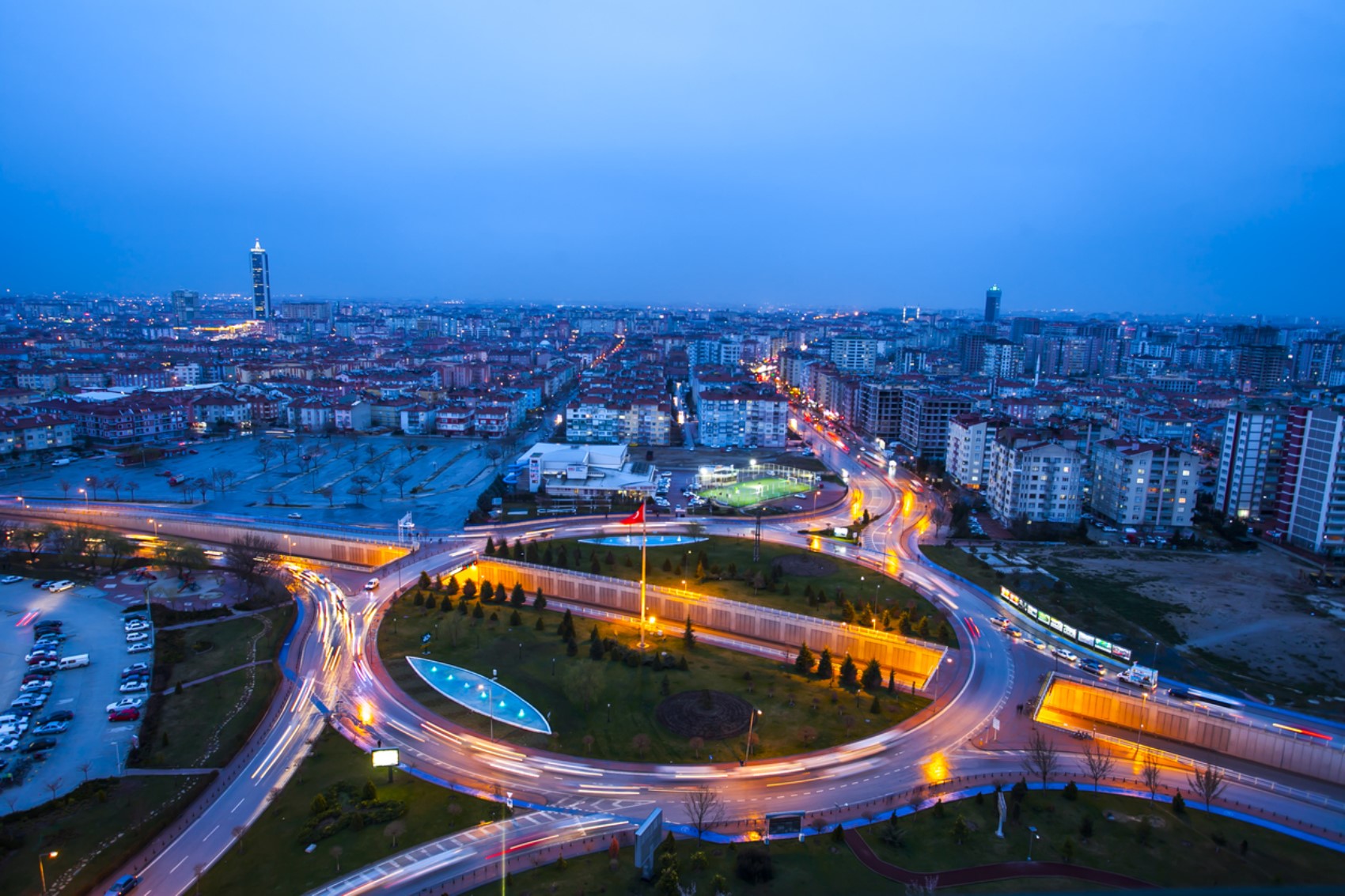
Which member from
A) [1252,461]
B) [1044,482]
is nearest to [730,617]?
[1044,482]

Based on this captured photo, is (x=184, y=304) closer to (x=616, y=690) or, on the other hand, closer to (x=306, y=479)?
(x=306, y=479)

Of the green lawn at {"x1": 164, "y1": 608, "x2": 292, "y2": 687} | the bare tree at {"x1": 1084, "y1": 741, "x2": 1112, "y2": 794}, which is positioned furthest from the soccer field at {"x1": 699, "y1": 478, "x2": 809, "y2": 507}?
the bare tree at {"x1": 1084, "y1": 741, "x2": 1112, "y2": 794}

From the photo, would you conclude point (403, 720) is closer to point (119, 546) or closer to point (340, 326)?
point (119, 546)

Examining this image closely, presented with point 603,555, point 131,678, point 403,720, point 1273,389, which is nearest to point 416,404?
point 603,555

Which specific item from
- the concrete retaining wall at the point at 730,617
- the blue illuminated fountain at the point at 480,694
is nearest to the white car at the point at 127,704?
the blue illuminated fountain at the point at 480,694

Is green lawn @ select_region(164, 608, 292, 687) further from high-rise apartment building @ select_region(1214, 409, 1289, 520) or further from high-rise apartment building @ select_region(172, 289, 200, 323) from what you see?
high-rise apartment building @ select_region(172, 289, 200, 323)

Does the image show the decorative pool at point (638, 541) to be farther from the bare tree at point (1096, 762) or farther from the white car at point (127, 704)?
the bare tree at point (1096, 762)
